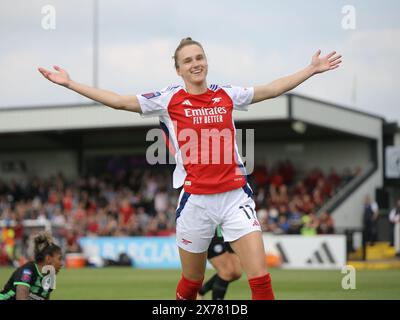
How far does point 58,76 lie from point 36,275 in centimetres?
225

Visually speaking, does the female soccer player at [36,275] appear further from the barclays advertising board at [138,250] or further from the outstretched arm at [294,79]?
the barclays advertising board at [138,250]

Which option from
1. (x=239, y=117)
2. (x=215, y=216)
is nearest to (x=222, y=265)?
(x=215, y=216)

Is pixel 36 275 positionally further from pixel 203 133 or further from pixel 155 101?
pixel 203 133

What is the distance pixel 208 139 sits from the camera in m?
7.41

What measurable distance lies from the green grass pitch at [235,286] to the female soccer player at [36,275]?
191 inches

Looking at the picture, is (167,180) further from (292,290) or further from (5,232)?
(292,290)

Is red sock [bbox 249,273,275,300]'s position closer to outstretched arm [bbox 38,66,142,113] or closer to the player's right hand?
outstretched arm [bbox 38,66,142,113]

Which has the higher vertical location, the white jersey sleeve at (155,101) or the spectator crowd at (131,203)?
the white jersey sleeve at (155,101)

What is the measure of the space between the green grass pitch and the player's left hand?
576cm

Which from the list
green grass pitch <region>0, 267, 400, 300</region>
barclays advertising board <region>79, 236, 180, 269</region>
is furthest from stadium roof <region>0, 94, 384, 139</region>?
green grass pitch <region>0, 267, 400, 300</region>

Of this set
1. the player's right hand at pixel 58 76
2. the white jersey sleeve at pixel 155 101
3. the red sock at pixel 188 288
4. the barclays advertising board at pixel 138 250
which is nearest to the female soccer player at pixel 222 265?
the red sock at pixel 188 288

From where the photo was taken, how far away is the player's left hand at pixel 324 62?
7.73 metres
